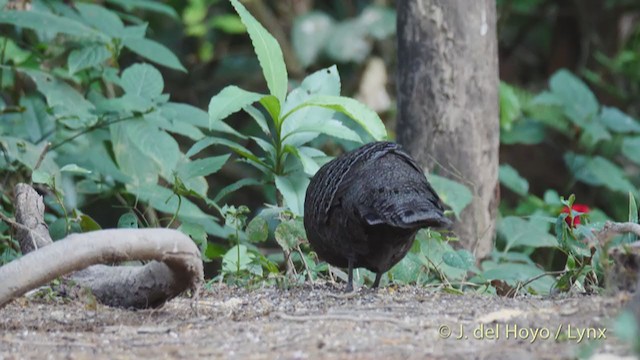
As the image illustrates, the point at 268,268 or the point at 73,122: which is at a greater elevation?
the point at 73,122

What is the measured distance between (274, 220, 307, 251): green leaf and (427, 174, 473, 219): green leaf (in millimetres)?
853

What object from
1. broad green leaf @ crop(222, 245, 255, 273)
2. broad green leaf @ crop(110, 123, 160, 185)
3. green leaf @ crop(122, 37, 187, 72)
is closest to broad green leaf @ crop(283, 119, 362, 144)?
broad green leaf @ crop(222, 245, 255, 273)

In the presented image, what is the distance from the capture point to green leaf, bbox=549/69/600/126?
682cm

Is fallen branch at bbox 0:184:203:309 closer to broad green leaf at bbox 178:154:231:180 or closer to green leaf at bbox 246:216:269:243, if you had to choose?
green leaf at bbox 246:216:269:243

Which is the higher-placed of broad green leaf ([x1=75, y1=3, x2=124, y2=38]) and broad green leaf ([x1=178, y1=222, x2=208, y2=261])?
broad green leaf ([x1=75, y1=3, x2=124, y2=38])

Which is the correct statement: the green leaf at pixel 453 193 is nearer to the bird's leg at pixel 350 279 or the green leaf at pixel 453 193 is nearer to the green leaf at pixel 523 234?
the green leaf at pixel 523 234

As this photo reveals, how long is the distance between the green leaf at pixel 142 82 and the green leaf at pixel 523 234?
1.85 meters

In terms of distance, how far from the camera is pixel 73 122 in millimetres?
5004

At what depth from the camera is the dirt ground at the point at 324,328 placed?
2582 mm

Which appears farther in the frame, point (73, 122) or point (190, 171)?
point (73, 122)

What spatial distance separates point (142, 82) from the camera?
16.5 feet

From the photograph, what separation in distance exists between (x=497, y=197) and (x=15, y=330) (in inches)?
107

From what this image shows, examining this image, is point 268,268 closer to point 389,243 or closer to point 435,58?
point 389,243

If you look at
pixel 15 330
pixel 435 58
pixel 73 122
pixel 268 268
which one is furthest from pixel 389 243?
pixel 73 122
